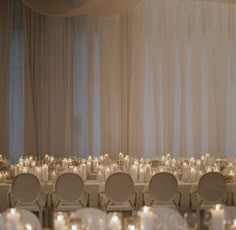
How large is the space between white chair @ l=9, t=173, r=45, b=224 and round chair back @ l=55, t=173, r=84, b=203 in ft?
0.94

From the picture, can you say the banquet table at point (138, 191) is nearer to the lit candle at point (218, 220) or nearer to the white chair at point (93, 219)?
the white chair at point (93, 219)

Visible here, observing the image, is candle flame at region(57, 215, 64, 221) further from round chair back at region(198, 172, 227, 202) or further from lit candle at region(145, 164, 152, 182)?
lit candle at region(145, 164, 152, 182)

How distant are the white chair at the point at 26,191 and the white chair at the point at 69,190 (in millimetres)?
267

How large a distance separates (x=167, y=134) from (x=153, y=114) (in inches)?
25.4

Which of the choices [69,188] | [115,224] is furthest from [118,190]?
[115,224]

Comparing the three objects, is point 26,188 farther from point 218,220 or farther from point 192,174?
point 218,220

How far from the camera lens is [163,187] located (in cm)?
793

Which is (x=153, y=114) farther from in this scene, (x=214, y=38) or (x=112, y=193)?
(x=112, y=193)

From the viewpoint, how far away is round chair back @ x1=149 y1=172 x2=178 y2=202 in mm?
7906

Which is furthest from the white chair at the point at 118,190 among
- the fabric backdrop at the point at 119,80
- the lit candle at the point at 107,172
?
the fabric backdrop at the point at 119,80

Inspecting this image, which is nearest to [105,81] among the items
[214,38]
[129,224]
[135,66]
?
[135,66]

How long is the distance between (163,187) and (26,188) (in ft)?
6.14

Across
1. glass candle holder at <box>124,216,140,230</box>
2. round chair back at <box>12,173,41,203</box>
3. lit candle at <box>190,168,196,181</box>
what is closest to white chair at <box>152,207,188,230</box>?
glass candle holder at <box>124,216,140,230</box>

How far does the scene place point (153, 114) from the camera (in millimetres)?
15328
